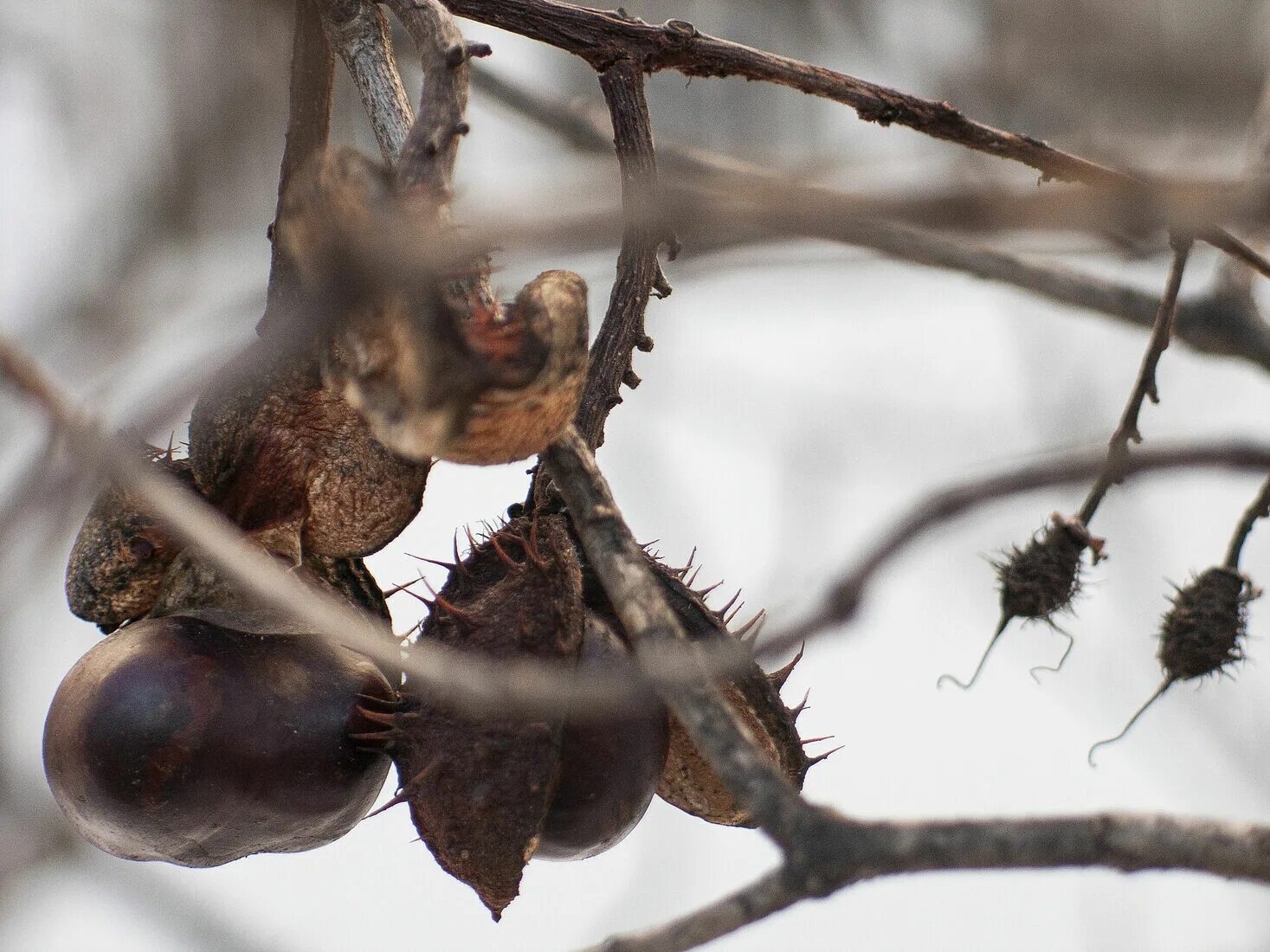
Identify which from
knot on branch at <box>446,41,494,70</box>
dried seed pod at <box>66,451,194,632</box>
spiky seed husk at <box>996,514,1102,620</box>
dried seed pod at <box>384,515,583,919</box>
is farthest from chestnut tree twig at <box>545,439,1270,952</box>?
spiky seed husk at <box>996,514,1102,620</box>

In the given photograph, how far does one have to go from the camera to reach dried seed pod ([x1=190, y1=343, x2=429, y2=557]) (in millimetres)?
1484

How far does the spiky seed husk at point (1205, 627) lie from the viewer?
192 centimetres

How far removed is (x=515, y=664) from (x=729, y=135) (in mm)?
4163

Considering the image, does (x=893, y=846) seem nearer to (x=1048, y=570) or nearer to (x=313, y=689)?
(x=313, y=689)

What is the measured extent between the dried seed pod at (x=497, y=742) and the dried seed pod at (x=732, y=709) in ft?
0.26

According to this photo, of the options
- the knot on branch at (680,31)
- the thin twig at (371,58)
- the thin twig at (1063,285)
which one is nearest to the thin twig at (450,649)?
the thin twig at (371,58)

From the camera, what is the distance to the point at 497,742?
4.52 ft

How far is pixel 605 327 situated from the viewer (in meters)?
1.43

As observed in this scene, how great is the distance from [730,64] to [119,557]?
0.86 m

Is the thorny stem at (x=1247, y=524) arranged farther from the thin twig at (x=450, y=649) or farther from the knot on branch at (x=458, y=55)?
the knot on branch at (x=458, y=55)

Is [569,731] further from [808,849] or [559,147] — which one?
[559,147]

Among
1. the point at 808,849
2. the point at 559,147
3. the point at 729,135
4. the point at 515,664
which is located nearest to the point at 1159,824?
the point at 808,849

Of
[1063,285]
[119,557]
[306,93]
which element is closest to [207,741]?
[119,557]

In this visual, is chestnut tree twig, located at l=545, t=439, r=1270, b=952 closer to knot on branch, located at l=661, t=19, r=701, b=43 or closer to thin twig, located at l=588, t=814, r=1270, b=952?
thin twig, located at l=588, t=814, r=1270, b=952
